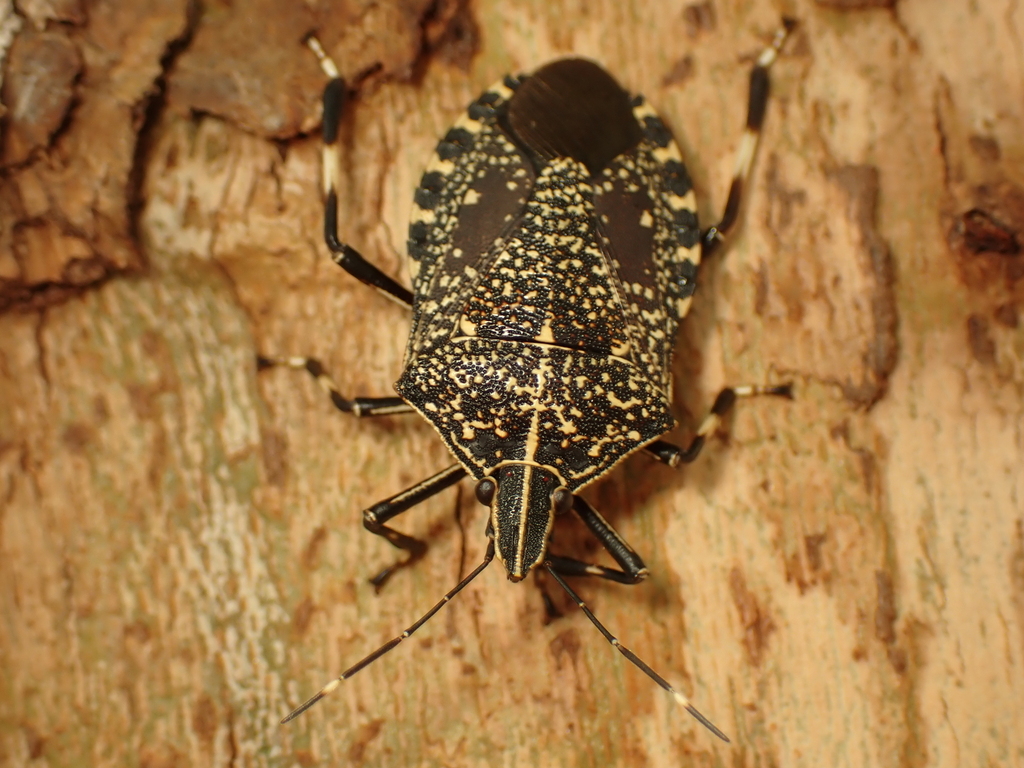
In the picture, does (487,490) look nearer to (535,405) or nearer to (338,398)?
(535,405)

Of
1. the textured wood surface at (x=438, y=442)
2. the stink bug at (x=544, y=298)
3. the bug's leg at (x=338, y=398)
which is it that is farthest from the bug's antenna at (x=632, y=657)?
the bug's leg at (x=338, y=398)

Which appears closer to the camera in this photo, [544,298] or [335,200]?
[544,298]

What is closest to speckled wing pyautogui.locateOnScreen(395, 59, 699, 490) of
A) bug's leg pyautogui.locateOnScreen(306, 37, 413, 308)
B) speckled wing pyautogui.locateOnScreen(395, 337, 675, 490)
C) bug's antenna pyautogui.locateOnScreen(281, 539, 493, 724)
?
speckled wing pyautogui.locateOnScreen(395, 337, 675, 490)

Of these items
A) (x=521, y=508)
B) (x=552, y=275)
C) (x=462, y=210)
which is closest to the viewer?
(x=521, y=508)

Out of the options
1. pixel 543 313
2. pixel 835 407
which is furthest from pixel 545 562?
pixel 835 407

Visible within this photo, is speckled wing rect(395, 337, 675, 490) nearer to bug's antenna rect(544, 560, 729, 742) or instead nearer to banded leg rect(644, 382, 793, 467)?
banded leg rect(644, 382, 793, 467)

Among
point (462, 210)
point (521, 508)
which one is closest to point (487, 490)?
point (521, 508)

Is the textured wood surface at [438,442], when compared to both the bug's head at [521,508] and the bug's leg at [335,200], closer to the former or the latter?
the bug's leg at [335,200]

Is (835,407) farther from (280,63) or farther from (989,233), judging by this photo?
(280,63)
